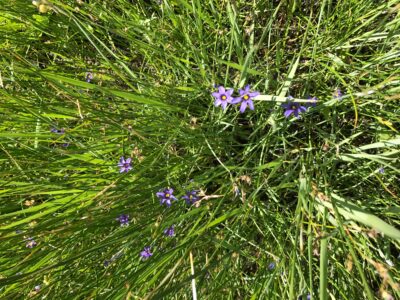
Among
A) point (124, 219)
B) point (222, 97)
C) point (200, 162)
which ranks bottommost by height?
point (124, 219)

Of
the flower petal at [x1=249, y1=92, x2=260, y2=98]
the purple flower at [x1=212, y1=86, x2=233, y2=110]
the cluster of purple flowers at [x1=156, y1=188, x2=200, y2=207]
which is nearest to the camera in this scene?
the flower petal at [x1=249, y1=92, x2=260, y2=98]

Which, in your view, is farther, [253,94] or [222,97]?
[222,97]

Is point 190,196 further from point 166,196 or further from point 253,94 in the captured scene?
point 253,94

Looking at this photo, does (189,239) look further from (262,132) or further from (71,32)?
(71,32)

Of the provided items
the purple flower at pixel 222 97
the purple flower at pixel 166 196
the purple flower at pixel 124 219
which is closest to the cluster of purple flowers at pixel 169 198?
the purple flower at pixel 166 196

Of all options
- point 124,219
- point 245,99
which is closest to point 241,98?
point 245,99

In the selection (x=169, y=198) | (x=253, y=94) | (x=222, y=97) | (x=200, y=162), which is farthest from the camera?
(x=200, y=162)

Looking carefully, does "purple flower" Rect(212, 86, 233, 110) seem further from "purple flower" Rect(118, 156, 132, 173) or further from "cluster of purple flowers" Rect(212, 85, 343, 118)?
"purple flower" Rect(118, 156, 132, 173)

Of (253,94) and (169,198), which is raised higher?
(253,94)

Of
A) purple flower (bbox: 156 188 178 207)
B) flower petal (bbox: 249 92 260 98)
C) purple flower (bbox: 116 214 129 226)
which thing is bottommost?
purple flower (bbox: 116 214 129 226)

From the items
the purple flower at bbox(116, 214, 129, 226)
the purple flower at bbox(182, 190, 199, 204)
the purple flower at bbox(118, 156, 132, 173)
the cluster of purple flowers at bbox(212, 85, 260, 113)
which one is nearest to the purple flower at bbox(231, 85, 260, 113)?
the cluster of purple flowers at bbox(212, 85, 260, 113)

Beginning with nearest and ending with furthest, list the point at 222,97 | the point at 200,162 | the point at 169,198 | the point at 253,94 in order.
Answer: the point at 253,94 → the point at 222,97 → the point at 169,198 → the point at 200,162
